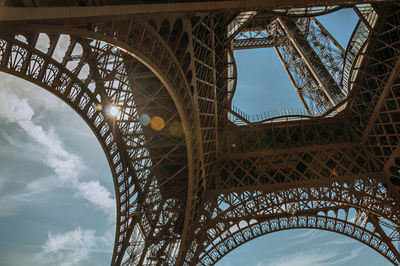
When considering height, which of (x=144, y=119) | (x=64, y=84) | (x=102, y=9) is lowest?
(x=102, y=9)

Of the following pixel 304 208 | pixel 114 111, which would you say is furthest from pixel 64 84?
pixel 304 208

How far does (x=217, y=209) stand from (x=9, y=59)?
14753mm

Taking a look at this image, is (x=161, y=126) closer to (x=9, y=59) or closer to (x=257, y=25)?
(x=9, y=59)

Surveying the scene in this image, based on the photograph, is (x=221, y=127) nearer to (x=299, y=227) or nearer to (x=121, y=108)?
(x=121, y=108)

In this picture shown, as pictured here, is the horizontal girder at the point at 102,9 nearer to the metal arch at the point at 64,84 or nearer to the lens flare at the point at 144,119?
the metal arch at the point at 64,84

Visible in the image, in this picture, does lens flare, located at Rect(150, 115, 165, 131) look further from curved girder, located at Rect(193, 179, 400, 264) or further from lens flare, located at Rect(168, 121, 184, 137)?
curved girder, located at Rect(193, 179, 400, 264)

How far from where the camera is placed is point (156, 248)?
19.5m

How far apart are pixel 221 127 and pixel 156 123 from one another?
5151 mm

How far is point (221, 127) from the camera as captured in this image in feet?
66.7

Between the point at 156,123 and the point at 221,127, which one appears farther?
the point at 221,127

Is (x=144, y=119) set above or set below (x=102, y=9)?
above

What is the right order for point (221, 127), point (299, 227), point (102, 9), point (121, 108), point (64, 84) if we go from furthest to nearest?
point (299, 227), point (221, 127), point (121, 108), point (64, 84), point (102, 9)

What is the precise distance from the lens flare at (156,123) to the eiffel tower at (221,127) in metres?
0.06

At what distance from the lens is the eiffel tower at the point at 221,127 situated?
1189 cm
